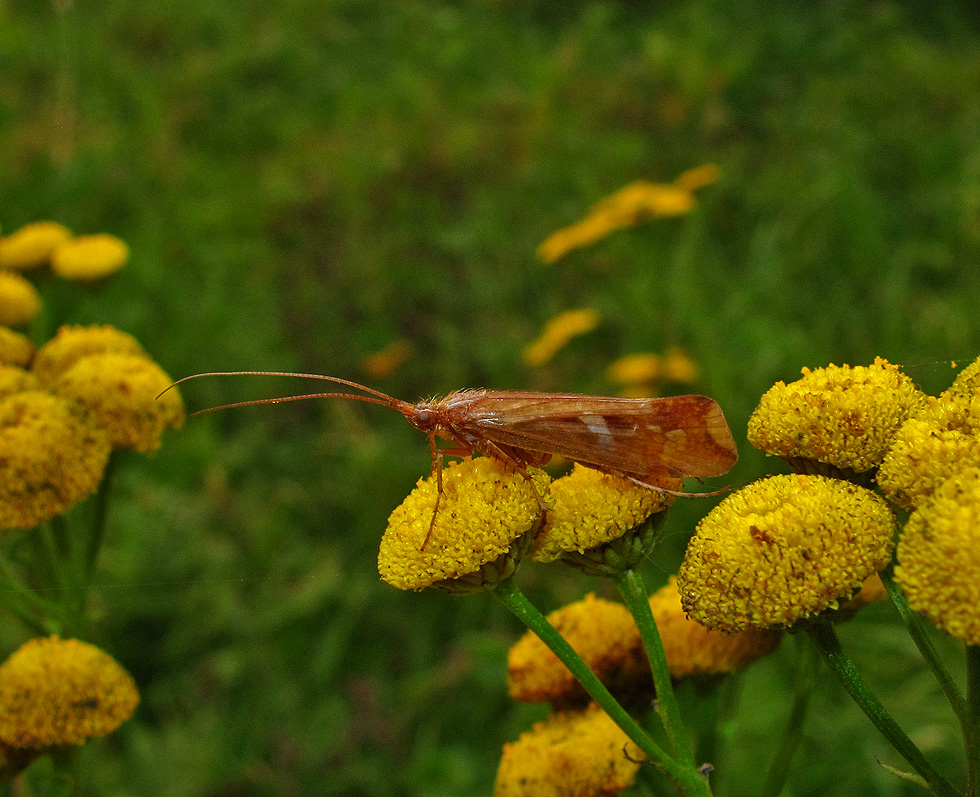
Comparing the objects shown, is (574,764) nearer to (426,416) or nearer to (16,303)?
(426,416)

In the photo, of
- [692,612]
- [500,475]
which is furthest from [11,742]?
[692,612]

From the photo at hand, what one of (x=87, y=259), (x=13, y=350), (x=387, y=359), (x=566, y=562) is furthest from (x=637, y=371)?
(x=566, y=562)

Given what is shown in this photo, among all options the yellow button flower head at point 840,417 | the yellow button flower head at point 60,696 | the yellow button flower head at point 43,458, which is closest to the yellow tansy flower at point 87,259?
the yellow button flower head at point 43,458

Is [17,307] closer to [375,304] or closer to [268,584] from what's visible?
[268,584]

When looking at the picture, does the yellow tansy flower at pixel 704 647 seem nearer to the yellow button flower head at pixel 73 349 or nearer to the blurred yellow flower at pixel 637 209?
the yellow button flower head at pixel 73 349

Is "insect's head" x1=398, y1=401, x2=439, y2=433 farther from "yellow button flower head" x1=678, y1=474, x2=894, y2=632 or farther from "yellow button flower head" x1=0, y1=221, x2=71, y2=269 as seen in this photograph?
"yellow button flower head" x1=0, y1=221, x2=71, y2=269

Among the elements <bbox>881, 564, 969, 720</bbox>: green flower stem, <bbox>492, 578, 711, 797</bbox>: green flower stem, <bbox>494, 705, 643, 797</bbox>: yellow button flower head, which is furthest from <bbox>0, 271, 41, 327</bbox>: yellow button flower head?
<bbox>881, 564, 969, 720</bbox>: green flower stem
